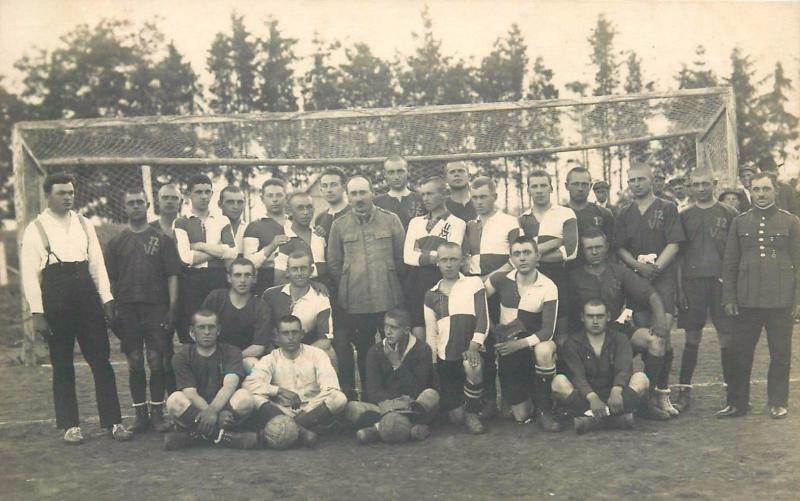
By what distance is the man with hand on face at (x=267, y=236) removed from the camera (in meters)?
5.59

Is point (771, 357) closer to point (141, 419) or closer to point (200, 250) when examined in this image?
point (200, 250)

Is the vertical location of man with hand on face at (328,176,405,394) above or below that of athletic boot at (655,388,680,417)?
above

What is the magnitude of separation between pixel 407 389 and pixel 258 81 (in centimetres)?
584

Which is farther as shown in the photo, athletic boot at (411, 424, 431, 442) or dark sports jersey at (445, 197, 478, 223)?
dark sports jersey at (445, 197, 478, 223)

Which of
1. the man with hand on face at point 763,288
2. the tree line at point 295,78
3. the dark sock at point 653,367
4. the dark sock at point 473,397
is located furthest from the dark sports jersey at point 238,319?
the tree line at point 295,78

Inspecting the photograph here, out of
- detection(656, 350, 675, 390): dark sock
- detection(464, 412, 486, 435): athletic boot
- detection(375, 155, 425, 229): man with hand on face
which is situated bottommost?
detection(464, 412, 486, 435): athletic boot

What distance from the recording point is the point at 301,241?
5570mm

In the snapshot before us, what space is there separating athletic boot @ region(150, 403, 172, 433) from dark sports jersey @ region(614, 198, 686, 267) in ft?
11.4

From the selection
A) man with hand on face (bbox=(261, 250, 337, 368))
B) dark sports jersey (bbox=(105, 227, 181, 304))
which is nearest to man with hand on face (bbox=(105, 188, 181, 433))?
dark sports jersey (bbox=(105, 227, 181, 304))

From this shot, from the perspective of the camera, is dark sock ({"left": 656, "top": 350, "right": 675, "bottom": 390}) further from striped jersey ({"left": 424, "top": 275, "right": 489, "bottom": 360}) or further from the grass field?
striped jersey ({"left": 424, "top": 275, "right": 489, "bottom": 360})

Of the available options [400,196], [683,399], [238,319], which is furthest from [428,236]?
[683,399]

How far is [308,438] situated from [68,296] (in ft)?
6.03

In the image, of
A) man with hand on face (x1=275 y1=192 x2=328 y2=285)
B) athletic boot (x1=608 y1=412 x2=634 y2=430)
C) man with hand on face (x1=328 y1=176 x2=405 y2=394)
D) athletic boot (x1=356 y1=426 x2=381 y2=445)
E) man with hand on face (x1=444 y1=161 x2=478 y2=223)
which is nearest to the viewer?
athletic boot (x1=356 y1=426 x2=381 y2=445)

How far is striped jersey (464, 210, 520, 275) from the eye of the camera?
5281mm
